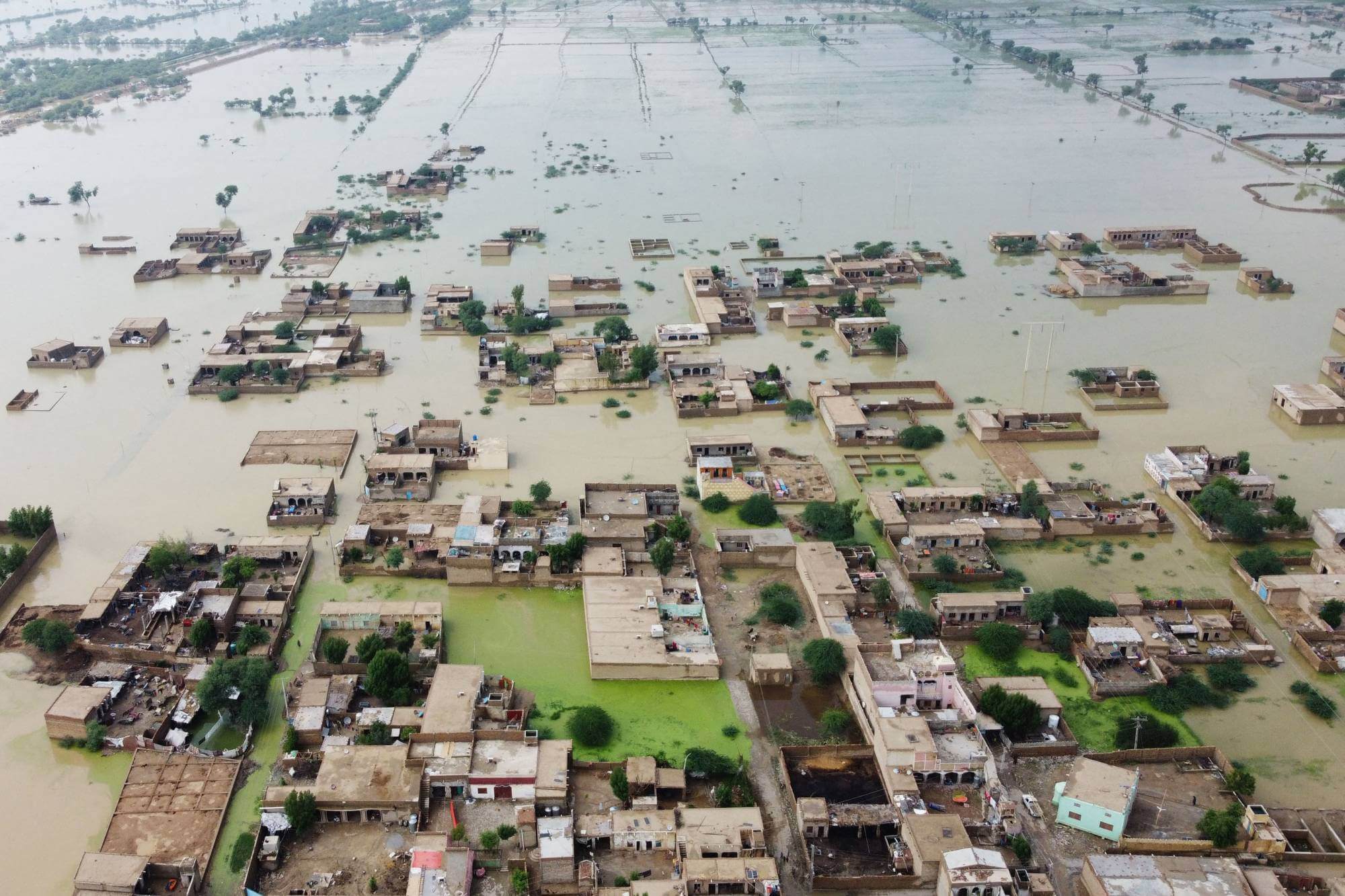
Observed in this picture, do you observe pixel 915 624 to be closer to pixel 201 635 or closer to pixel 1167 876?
pixel 1167 876

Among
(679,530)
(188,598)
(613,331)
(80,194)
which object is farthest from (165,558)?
(80,194)

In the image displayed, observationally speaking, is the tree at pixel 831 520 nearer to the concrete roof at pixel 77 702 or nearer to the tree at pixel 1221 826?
the tree at pixel 1221 826

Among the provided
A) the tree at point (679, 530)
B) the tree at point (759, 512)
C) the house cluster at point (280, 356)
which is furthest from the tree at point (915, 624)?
the house cluster at point (280, 356)

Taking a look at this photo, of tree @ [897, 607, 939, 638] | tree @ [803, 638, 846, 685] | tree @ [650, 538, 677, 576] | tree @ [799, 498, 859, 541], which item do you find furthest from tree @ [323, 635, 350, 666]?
tree @ [897, 607, 939, 638]

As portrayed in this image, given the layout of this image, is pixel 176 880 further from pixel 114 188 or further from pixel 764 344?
pixel 114 188

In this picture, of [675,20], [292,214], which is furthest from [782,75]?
[292,214]

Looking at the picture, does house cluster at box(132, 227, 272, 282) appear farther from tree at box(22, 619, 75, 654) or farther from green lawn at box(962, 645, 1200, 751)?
green lawn at box(962, 645, 1200, 751)

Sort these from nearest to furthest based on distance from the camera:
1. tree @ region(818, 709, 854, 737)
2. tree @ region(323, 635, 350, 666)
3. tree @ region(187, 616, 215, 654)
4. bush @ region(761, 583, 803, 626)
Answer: tree @ region(818, 709, 854, 737)
tree @ region(323, 635, 350, 666)
tree @ region(187, 616, 215, 654)
bush @ region(761, 583, 803, 626)
